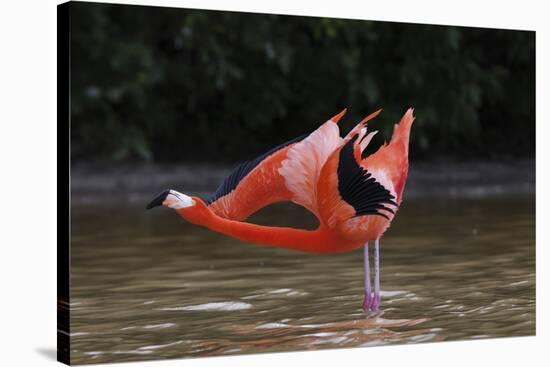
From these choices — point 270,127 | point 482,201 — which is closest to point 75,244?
point 270,127

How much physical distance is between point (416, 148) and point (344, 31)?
3.94 feet

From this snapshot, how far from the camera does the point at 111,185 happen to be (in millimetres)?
8227

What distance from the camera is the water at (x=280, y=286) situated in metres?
6.68

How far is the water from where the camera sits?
263 inches

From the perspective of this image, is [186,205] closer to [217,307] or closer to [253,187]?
[253,187]

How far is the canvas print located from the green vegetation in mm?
17

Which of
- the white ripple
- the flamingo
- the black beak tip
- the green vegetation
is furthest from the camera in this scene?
the green vegetation

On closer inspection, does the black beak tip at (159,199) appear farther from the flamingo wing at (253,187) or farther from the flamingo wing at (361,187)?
the flamingo wing at (361,187)

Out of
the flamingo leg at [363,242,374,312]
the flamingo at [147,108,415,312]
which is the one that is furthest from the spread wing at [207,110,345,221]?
the flamingo leg at [363,242,374,312]

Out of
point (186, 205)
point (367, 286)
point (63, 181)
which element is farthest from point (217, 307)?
point (63, 181)

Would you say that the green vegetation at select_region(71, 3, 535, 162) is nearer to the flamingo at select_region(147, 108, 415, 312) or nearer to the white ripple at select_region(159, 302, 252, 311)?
the flamingo at select_region(147, 108, 415, 312)

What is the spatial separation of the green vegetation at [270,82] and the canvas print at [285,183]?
0.7 inches

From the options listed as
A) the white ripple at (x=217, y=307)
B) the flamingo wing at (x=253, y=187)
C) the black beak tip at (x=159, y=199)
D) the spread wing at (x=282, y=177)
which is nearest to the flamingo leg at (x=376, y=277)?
the spread wing at (x=282, y=177)

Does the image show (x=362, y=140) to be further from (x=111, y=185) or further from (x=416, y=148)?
(x=111, y=185)
